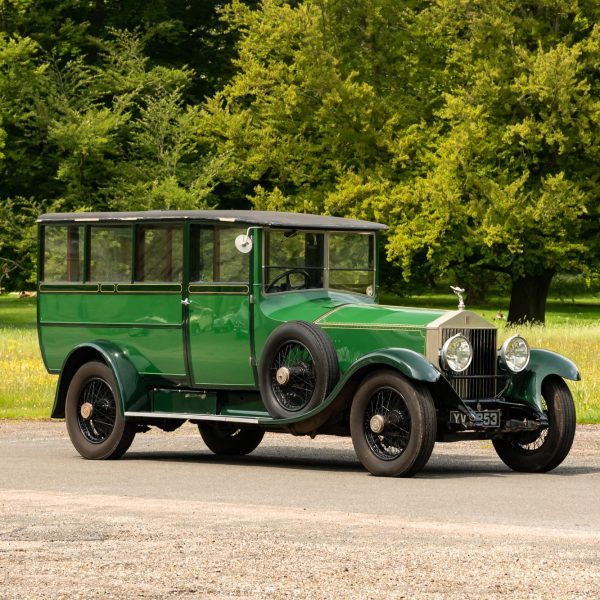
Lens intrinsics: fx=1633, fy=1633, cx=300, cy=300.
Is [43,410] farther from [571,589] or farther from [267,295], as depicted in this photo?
[571,589]

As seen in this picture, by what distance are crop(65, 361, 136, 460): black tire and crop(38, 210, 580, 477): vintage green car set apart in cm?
1

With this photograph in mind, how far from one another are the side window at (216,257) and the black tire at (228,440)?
1.88 metres

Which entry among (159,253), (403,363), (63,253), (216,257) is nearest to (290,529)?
(403,363)

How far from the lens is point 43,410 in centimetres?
2022

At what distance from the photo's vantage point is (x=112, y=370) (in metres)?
14.8

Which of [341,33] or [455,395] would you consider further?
[341,33]

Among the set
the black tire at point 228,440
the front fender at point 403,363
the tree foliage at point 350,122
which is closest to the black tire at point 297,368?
the front fender at point 403,363

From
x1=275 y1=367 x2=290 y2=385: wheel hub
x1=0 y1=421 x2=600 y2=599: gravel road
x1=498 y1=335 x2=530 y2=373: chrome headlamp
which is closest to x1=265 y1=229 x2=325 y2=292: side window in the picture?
x1=275 y1=367 x2=290 y2=385: wheel hub

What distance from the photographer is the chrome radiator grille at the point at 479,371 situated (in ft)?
44.6

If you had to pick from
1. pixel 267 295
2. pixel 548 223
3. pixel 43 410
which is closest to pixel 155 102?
pixel 548 223

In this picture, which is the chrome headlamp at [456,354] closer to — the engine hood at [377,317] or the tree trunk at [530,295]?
the engine hood at [377,317]

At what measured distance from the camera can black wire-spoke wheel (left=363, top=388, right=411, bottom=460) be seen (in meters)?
13.0

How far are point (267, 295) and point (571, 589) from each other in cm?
704

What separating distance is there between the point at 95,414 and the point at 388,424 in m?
3.25
